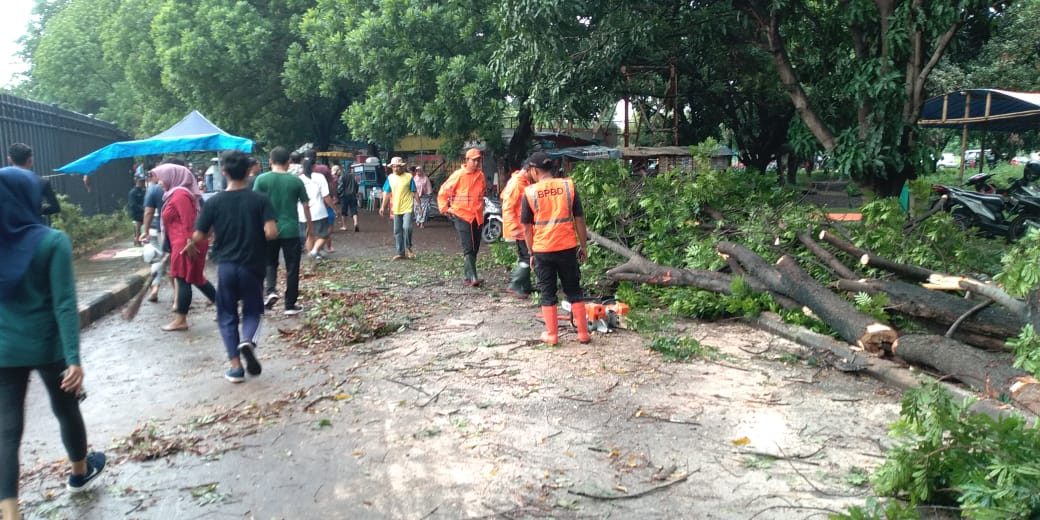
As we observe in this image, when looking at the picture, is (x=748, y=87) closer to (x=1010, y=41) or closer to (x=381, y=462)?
(x=1010, y=41)

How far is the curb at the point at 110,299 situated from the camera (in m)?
8.25

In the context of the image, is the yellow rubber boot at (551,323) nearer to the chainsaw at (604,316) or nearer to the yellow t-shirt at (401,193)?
the chainsaw at (604,316)

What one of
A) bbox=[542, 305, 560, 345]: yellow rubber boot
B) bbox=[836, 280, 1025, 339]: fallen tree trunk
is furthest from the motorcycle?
bbox=[542, 305, 560, 345]: yellow rubber boot

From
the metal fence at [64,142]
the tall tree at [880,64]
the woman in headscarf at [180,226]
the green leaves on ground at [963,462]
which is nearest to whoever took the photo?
the green leaves on ground at [963,462]

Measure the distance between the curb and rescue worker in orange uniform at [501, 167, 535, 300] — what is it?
14.9 ft

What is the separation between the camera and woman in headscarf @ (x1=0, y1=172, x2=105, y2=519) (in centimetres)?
331

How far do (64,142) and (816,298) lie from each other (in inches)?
632

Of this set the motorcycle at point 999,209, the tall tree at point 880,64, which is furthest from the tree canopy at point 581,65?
the motorcycle at point 999,209

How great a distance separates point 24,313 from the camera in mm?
3357

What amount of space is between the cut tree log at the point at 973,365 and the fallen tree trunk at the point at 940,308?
0.33 meters

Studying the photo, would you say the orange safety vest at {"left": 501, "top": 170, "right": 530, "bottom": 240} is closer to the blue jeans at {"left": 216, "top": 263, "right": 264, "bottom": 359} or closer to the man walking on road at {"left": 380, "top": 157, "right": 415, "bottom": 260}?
the blue jeans at {"left": 216, "top": 263, "right": 264, "bottom": 359}

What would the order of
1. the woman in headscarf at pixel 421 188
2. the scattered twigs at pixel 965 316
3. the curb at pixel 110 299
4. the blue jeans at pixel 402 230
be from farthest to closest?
the woman in headscarf at pixel 421 188 → the blue jeans at pixel 402 230 → the curb at pixel 110 299 → the scattered twigs at pixel 965 316

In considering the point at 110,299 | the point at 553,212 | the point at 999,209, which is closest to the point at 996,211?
the point at 999,209

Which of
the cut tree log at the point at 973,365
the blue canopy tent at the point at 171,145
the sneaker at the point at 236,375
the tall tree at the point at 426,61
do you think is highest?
the tall tree at the point at 426,61
